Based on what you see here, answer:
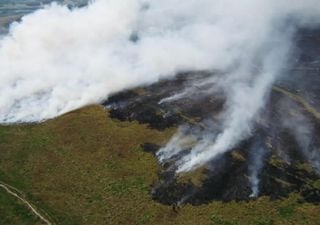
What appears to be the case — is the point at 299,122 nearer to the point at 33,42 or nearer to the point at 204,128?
the point at 204,128

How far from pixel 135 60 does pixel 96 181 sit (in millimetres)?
65533

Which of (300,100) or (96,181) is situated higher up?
(96,181)

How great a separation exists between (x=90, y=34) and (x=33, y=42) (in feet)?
60.9

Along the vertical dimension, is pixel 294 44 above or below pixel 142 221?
below

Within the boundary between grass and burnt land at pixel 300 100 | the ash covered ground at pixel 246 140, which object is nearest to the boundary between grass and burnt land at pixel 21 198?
the ash covered ground at pixel 246 140

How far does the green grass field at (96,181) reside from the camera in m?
80.7

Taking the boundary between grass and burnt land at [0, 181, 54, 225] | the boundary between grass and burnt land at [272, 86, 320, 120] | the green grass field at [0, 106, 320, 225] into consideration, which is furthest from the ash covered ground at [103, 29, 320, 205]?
the boundary between grass and burnt land at [0, 181, 54, 225]

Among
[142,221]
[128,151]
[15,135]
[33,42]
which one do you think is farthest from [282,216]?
[33,42]

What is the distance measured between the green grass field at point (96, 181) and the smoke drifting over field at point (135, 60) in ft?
23.9

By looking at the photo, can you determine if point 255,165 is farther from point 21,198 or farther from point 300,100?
point 21,198

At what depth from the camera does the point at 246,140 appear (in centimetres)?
10481

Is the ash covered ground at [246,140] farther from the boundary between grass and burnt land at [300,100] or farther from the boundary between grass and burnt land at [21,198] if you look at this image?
the boundary between grass and burnt land at [21,198]

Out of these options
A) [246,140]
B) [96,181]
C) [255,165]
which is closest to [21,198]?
[96,181]

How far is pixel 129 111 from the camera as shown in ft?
393
